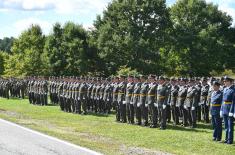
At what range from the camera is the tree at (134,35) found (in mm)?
51406

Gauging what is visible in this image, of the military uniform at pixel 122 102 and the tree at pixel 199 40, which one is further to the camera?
the tree at pixel 199 40

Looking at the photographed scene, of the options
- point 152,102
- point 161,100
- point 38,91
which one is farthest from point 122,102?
point 38,91

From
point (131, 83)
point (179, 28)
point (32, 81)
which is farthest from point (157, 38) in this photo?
point (131, 83)

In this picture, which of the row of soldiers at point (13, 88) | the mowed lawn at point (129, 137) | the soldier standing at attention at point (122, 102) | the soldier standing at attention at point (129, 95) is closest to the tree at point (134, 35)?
the row of soldiers at point (13, 88)

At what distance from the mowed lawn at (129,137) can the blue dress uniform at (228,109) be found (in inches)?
15.6

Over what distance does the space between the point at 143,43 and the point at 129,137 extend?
35.4 metres

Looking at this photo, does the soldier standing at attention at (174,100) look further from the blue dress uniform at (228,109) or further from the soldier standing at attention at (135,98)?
the blue dress uniform at (228,109)

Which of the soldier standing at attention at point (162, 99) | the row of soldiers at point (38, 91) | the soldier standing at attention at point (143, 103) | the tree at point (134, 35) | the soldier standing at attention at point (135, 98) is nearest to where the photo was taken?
the soldier standing at attention at point (162, 99)

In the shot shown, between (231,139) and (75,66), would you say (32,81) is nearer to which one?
(75,66)

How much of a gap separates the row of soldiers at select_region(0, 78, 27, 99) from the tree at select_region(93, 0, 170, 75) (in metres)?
12.5

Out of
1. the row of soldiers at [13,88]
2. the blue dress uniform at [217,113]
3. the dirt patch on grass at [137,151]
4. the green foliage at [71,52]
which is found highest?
the green foliage at [71,52]

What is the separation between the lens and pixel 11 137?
15203 millimetres

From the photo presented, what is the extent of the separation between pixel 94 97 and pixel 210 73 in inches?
1440

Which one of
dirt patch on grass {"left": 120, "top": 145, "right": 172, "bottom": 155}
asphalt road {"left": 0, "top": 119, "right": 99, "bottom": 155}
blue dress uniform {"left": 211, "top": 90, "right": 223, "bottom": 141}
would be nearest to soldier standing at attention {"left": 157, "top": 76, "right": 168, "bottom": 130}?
blue dress uniform {"left": 211, "top": 90, "right": 223, "bottom": 141}
